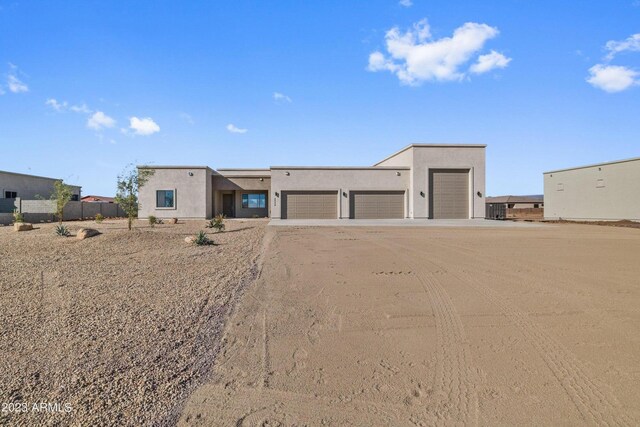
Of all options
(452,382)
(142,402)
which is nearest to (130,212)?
(142,402)

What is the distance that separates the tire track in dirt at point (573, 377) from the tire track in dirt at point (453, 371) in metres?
0.78

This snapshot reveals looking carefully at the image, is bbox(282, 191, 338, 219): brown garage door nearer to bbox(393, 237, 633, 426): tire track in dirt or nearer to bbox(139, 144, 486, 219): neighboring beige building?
bbox(139, 144, 486, 219): neighboring beige building

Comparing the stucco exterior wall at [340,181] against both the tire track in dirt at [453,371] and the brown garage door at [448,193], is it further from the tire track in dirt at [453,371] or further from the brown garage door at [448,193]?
the tire track in dirt at [453,371]

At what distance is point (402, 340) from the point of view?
439cm

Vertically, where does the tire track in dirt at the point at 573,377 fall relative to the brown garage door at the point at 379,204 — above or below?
below

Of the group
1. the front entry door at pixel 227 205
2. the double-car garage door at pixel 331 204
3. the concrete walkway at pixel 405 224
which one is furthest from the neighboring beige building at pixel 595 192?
the front entry door at pixel 227 205

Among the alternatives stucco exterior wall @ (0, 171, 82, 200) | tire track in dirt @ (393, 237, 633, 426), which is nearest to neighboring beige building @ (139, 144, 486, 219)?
stucco exterior wall @ (0, 171, 82, 200)

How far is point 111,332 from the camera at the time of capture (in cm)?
466

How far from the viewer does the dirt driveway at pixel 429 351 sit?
3014mm

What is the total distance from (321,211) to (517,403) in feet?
86.7

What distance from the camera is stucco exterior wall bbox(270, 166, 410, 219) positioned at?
2909 centimetres

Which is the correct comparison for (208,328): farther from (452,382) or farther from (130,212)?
(130,212)

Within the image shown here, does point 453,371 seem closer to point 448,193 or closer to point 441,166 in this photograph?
point 441,166

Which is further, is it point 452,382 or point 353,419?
point 452,382
